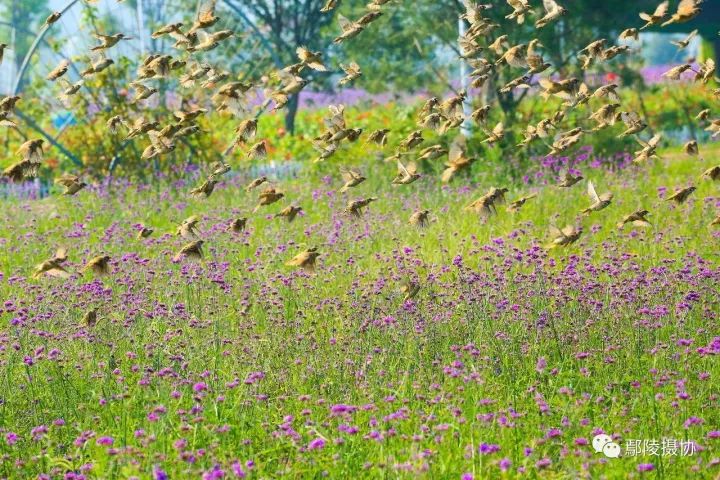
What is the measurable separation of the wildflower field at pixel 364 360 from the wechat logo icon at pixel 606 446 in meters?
0.05

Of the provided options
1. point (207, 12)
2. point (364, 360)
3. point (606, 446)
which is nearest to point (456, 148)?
point (364, 360)

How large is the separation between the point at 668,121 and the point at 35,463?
16.6 metres

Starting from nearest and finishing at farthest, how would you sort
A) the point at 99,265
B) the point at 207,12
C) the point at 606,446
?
the point at 606,446 < the point at 99,265 < the point at 207,12

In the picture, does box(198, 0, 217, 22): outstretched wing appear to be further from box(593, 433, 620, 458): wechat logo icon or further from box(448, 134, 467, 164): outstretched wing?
box(593, 433, 620, 458): wechat logo icon

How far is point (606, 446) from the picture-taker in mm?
4070

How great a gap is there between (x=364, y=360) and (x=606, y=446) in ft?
4.91

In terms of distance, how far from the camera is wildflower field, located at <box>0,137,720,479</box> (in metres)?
4.03

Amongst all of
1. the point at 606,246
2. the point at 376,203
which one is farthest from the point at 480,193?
the point at 606,246

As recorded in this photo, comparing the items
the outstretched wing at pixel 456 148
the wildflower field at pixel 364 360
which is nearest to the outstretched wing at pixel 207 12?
the wildflower field at pixel 364 360

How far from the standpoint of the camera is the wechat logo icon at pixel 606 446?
13.2 ft

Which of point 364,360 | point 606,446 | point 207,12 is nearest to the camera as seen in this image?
point 606,446

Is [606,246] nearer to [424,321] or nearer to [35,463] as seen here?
[424,321]

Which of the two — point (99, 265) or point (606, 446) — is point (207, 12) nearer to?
point (99, 265)

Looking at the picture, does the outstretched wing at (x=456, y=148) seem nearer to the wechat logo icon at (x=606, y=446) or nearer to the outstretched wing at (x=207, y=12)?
the outstretched wing at (x=207, y=12)
